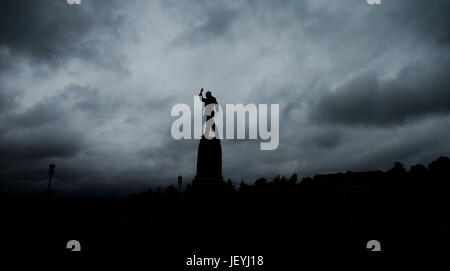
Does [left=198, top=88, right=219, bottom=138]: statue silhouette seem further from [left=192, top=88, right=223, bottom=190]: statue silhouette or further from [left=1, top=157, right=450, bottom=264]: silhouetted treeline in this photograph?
[left=1, top=157, right=450, bottom=264]: silhouetted treeline

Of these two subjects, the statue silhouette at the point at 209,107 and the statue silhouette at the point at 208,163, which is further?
the statue silhouette at the point at 209,107

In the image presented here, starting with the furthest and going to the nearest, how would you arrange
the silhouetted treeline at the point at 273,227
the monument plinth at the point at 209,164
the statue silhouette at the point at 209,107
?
the statue silhouette at the point at 209,107
the monument plinth at the point at 209,164
the silhouetted treeline at the point at 273,227

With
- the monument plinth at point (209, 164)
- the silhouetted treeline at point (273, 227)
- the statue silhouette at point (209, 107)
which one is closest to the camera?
the silhouetted treeline at point (273, 227)

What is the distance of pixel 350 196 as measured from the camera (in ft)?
32.2

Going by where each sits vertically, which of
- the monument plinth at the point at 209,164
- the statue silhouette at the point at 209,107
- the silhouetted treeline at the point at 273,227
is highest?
the statue silhouette at the point at 209,107

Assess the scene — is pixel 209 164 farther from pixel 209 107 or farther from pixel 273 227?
pixel 273 227

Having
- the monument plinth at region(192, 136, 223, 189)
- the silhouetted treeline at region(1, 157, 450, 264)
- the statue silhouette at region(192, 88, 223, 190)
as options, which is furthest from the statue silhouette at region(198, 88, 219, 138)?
the silhouetted treeline at region(1, 157, 450, 264)

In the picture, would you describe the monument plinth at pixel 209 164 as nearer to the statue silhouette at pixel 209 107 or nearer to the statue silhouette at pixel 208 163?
the statue silhouette at pixel 208 163

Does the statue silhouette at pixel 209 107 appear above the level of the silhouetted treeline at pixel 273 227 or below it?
above

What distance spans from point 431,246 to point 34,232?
1360 centimetres

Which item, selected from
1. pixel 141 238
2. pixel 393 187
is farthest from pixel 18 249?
pixel 393 187

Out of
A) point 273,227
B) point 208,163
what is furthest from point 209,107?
point 273,227

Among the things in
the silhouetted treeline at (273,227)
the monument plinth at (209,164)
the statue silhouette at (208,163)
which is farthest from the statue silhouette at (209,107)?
the silhouetted treeline at (273,227)
